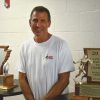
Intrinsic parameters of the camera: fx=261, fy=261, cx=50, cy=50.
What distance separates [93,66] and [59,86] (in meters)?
0.37

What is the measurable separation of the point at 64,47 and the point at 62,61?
0.42ft

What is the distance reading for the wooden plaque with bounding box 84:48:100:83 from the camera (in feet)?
→ 6.72

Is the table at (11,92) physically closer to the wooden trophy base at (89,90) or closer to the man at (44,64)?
the man at (44,64)

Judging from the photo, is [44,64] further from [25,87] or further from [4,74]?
[4,74]

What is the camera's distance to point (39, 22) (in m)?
2.31

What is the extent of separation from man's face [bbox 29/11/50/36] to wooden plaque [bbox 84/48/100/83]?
1.49 feet

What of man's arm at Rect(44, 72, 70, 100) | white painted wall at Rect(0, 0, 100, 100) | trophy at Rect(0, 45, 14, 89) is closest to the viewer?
man's arm at Rect(44, 72, 70, 100)

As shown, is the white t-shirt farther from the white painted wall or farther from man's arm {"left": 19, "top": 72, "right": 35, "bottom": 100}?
the white painted wall

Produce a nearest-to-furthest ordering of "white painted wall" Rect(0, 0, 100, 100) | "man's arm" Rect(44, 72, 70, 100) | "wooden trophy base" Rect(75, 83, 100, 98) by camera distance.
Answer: "wooden trophy base" Rect(75, 83, 100, 98) < "man's arm" Rect(44, 72, 70, 100) < "white painted wall" Rect(0, 0, 100, 100)

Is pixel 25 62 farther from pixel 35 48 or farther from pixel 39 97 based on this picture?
pixel 39 97

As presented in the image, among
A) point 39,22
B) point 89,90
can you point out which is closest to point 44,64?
point 39,22

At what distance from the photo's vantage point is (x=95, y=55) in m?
2.11

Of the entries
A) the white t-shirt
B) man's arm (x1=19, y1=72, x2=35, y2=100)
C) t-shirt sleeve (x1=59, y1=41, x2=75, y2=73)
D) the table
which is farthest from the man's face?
the table

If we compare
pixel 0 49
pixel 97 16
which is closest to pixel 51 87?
pixel 0 49
